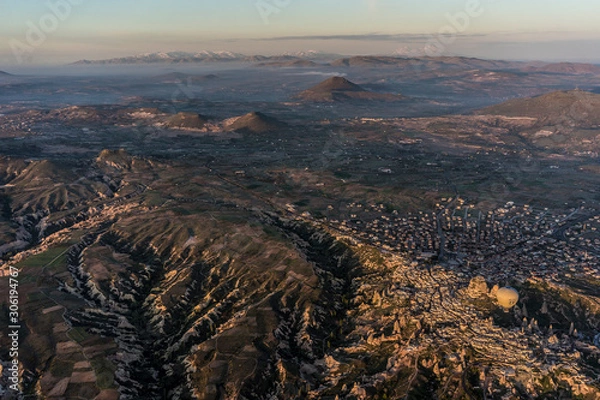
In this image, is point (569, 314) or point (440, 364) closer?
point (440, 364)

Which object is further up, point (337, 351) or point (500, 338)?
point (500, 338)

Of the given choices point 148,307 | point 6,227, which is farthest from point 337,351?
point 6,227

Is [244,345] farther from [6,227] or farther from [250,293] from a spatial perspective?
[6,227]

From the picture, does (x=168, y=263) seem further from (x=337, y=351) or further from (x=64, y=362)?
(x=337, y=351)

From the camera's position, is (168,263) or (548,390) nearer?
(548,390)

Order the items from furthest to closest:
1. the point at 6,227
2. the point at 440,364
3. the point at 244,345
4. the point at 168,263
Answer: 1. the point at 6,227
2. the point at 168,263
3. the point at 244,345
4. the point at 440,364

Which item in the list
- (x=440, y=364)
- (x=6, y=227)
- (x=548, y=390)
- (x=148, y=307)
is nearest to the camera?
(x=548, y=390)

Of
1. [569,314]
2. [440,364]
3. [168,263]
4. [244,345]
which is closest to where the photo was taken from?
[440,364]

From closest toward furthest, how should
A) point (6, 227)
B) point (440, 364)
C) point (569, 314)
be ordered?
point (440, 364), point (569, 314), point (6, 227)

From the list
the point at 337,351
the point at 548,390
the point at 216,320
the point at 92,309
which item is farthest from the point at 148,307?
the point at 548,390
